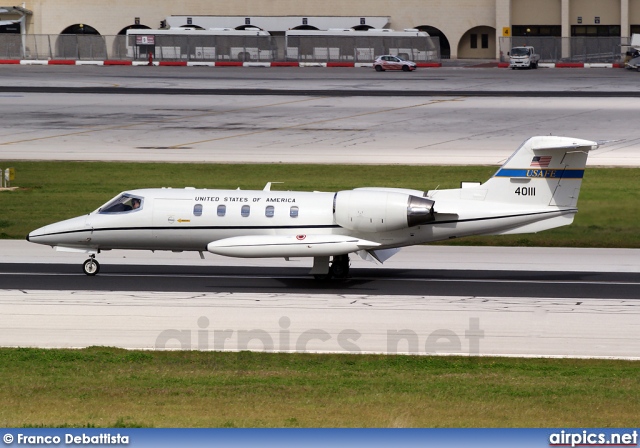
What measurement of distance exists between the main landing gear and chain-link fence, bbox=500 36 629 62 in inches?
3497

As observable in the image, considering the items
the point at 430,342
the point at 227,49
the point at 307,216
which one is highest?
the point at 227,49

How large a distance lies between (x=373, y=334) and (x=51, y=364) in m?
7.28

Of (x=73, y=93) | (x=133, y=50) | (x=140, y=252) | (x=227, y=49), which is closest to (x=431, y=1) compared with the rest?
(x=227, y=49)

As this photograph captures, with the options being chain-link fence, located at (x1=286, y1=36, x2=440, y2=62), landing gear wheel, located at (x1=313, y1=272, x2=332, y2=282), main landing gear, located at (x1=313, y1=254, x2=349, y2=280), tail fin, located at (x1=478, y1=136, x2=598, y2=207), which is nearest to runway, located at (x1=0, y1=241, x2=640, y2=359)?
landing gear wheel, located at (x1=313, y1=272, x2=332, y2=282)

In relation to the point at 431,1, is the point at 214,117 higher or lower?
lower

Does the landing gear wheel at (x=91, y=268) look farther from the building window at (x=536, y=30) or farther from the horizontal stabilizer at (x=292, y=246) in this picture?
the building window at (x=536, y=30)

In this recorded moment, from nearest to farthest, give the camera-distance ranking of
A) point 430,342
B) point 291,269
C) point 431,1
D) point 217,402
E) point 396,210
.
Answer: point 217,402
point 430,342
point 396,210
point 291,269
point 431,1

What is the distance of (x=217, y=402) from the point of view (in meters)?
17.1

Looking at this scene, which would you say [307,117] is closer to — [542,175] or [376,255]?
[376,255]

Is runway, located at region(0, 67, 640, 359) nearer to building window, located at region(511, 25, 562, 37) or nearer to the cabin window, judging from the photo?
the cabin window

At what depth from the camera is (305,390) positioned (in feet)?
59.1

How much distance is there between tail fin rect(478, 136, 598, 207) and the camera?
2959cm

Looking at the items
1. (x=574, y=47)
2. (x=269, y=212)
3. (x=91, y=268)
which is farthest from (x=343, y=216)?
(x=574, y=47)

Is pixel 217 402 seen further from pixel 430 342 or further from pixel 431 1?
pixel 431 1
